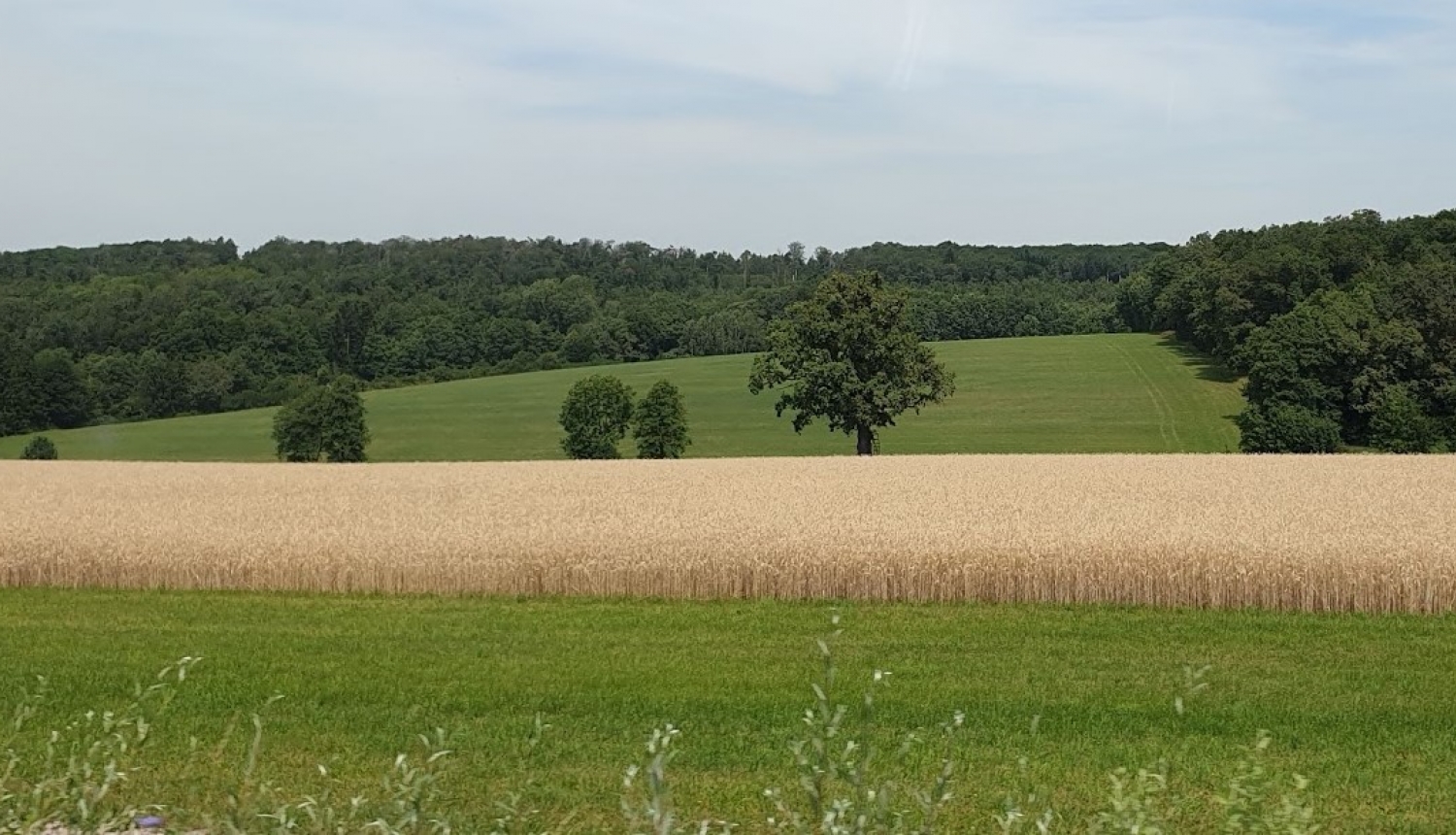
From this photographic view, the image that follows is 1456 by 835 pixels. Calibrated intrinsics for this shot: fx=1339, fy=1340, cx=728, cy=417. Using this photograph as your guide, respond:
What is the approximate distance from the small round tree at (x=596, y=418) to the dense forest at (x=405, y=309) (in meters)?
35.1

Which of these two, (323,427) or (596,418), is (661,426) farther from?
(323,427)

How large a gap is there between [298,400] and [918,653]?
200ft

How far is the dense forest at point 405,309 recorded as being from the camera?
92438mm

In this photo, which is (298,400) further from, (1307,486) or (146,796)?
(146,796)

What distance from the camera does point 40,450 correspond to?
2756 inches

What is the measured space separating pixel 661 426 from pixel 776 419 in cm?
1834

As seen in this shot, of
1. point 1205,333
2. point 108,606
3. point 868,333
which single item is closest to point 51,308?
point 868,333

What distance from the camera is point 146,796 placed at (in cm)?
858

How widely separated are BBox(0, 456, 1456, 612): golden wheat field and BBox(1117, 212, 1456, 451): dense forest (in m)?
34.4

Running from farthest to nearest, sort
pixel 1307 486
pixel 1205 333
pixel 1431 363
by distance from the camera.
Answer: pixel 1205 333, pixel 1431 363, pixel 1307 486

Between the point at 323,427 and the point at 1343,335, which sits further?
the point at 323,427

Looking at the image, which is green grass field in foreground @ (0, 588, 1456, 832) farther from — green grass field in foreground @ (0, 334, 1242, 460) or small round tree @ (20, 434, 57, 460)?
small round tree @ (20, 434, 57, 460)

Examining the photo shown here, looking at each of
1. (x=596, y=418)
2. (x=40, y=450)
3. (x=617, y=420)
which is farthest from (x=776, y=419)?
(x=40, y=450)

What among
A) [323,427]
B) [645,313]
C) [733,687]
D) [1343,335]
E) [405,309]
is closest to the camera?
[733,687]
